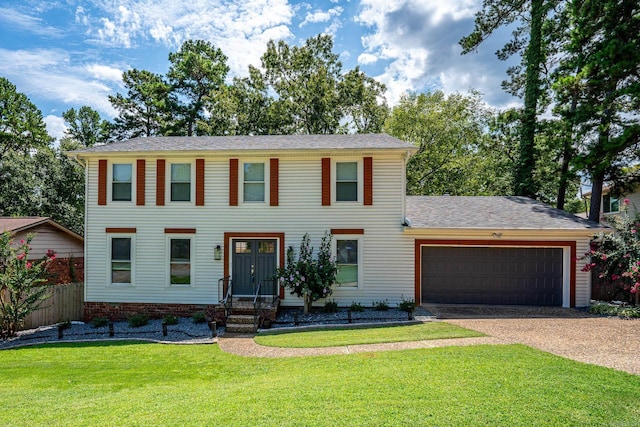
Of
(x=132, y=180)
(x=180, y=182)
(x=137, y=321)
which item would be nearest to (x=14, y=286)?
(x=137, y=321)

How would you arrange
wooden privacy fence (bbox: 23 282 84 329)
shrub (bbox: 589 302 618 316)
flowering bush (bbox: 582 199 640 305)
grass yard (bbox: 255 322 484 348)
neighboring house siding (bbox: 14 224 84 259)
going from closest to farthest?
grass yard (bbox: 255 322 484 348) < shrub (bbox: 589 302 618 316) < flowering bush (bbox: 582 199 640 305) < wooden privacy fence (bbox: 23 282 84 329) < neighboring house siding (bbox: 14 224 84 259)

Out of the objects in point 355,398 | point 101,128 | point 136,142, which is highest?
point 101,128

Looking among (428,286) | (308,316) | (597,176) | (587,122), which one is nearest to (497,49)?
(587,122)

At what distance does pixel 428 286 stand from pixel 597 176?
10604mm

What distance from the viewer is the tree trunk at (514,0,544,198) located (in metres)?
19.3

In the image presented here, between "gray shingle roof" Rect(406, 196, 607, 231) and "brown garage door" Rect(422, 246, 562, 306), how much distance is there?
96cm

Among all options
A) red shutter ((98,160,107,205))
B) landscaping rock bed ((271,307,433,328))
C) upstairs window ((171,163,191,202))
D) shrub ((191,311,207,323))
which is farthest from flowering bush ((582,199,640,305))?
red shutter ((98,160,107,205))

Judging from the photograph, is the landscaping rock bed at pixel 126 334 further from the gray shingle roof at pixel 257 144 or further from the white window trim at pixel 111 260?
the gray shingle roof at pixel 257 144

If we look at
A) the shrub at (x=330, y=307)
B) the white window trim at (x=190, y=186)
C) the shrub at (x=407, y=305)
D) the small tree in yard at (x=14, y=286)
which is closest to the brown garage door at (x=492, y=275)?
the shrub at (x=407, y=305)

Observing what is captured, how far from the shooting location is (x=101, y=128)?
35750 millimetres

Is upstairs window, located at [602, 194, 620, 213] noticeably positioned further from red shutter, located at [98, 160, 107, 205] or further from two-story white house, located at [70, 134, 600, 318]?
red shutter, located at [98, 160, 107, 205]

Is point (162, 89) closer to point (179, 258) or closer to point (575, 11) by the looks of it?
point (179, 258)

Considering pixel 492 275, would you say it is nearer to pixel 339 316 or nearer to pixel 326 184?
pixel 339 316

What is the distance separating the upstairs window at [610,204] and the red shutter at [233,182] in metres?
21.9
